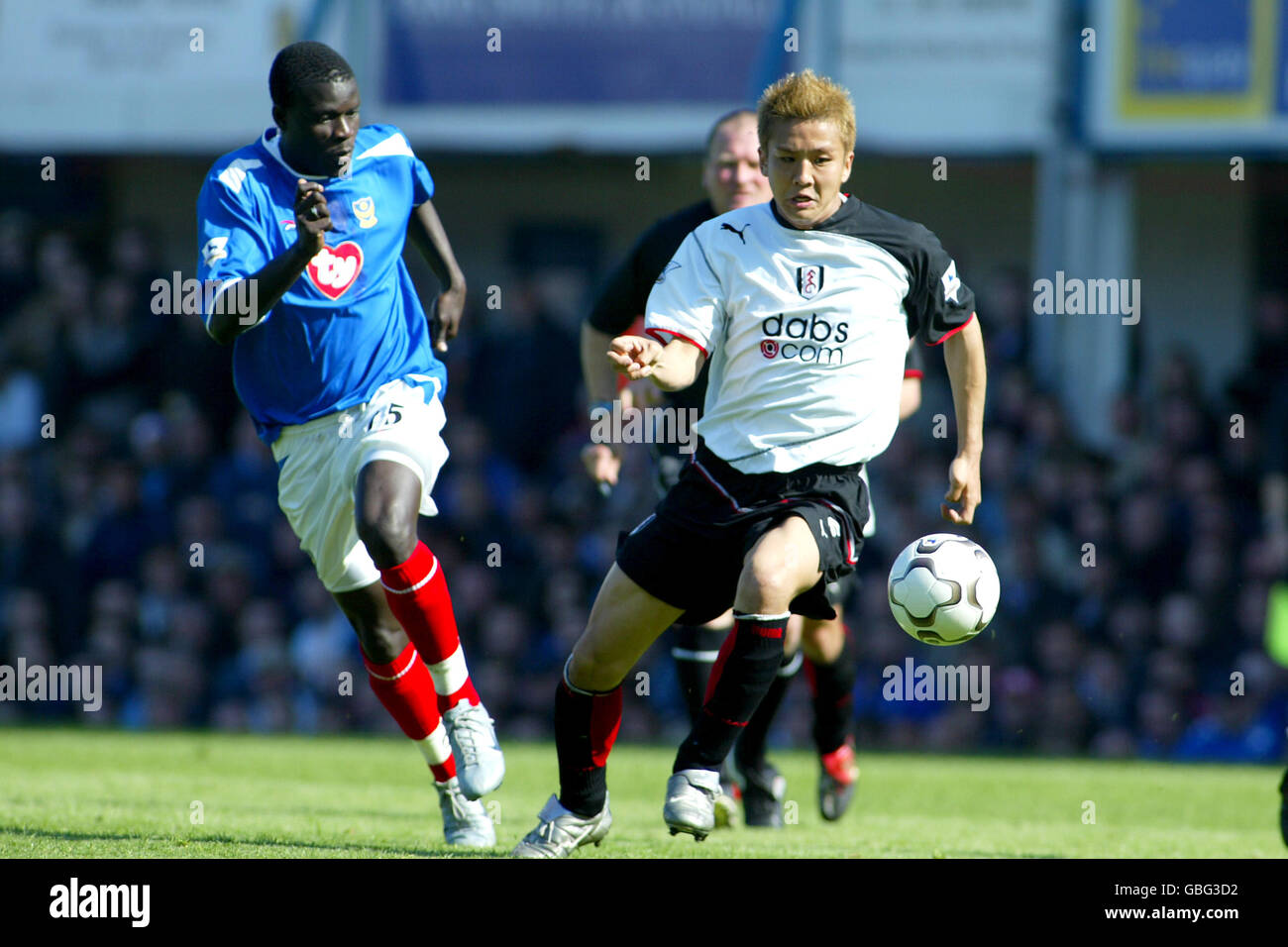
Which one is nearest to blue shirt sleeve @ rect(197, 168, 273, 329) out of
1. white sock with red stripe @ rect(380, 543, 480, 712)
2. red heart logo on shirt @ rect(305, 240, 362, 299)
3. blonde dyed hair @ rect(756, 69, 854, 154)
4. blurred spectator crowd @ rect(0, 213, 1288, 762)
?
red heart logo on shirt @ rect(305, 240, 362, 299)

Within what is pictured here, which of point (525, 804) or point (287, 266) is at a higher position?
point (287, 266)

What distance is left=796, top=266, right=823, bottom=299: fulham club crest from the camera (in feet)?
16.2

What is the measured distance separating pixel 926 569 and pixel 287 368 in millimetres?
2144

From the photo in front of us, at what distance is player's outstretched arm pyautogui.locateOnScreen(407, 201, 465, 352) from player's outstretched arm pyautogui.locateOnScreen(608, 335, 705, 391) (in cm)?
153

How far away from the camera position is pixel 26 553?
13062 millimetres

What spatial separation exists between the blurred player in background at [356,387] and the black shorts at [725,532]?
89 centimetres

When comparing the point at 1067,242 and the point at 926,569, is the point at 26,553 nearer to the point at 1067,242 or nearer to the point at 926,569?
the point at 1067,242

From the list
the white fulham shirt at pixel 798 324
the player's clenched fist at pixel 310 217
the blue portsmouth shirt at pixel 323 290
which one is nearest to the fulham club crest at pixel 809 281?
the white fulham shirt at pixel 798 324

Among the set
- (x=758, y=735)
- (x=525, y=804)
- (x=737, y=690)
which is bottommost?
(x=525, y=804)

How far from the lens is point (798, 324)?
16.2ft

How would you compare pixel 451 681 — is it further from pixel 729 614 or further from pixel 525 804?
pixel 525 804

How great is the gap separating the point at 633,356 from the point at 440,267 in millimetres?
1862

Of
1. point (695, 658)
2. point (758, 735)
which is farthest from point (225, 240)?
point (758, 735)
